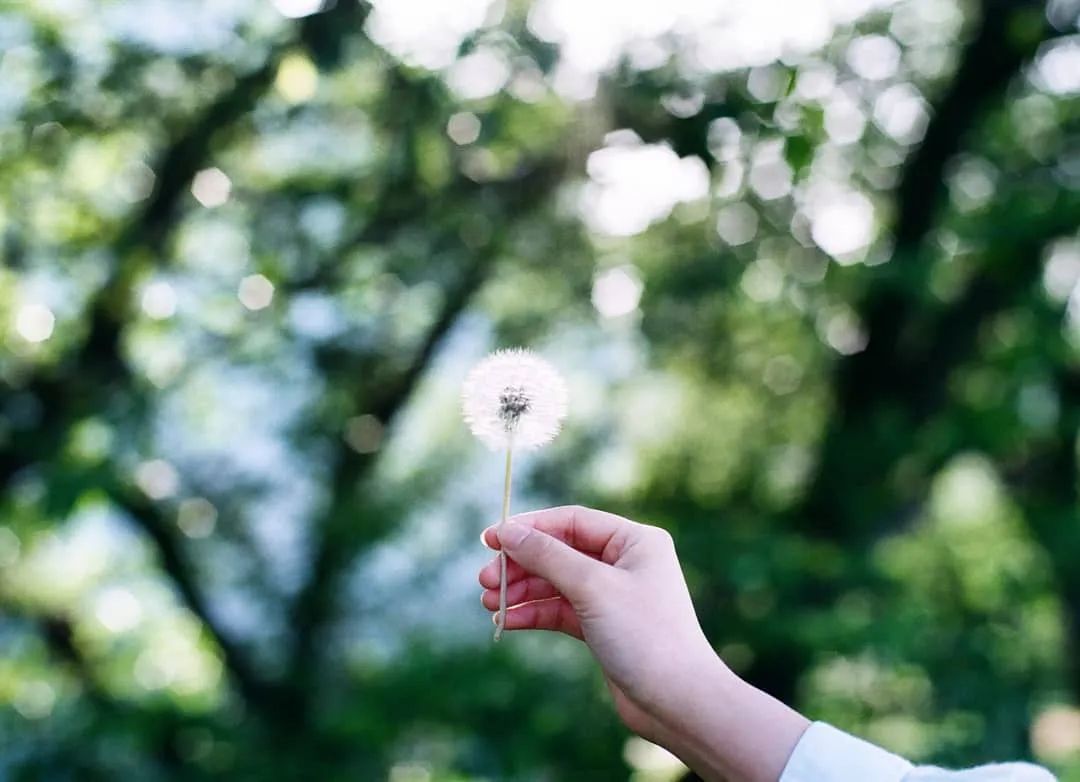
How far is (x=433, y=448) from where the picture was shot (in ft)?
12.6

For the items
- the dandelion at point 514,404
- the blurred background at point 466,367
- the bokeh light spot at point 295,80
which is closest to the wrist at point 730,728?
the dandelion at point 514,404

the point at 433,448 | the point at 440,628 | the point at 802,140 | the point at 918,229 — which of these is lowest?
the point at 440,628

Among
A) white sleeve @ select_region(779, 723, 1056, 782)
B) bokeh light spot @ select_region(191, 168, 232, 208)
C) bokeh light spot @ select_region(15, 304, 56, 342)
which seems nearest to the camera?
white sleeve @ select_region(779, 723, 1056, 782)

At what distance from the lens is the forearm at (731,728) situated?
0.91 metres

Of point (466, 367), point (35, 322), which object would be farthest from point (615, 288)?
point (35, 322)

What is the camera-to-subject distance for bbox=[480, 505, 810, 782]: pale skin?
36.3 inches

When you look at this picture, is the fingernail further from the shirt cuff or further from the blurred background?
the blurred background

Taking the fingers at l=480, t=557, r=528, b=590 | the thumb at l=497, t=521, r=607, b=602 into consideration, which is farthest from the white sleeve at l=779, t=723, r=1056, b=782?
the fingers at l=480, t=557, r=528, b=590

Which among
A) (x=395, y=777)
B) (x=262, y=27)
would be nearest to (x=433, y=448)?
(x=395, y=777)

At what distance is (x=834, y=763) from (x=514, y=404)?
586 mm

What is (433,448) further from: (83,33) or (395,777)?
(83,33)

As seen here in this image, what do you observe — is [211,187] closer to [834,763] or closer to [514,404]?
[514,404]

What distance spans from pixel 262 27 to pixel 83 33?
54cm

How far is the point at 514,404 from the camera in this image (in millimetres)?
1289
